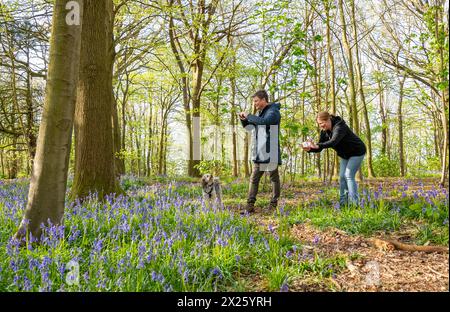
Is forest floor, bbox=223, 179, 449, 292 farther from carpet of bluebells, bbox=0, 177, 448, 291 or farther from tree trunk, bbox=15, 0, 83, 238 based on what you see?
tree trunk, bbox=15, 0, 83, 238

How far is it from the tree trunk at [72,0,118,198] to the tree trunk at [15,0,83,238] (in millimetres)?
2413

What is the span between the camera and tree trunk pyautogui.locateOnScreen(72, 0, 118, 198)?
233 inches

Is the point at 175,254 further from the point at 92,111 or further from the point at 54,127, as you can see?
the point at 92,111

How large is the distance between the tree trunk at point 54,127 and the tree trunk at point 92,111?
7.92 ft

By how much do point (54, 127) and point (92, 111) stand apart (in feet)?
8.76

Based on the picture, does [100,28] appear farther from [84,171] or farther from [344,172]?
[344,172]

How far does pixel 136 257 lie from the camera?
3.06 m

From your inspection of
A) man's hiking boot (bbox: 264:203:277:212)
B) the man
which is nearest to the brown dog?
the man

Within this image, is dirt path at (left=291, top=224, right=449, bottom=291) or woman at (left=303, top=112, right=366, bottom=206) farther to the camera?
woman at (left=303, top=112, right=366, bottom=206)
